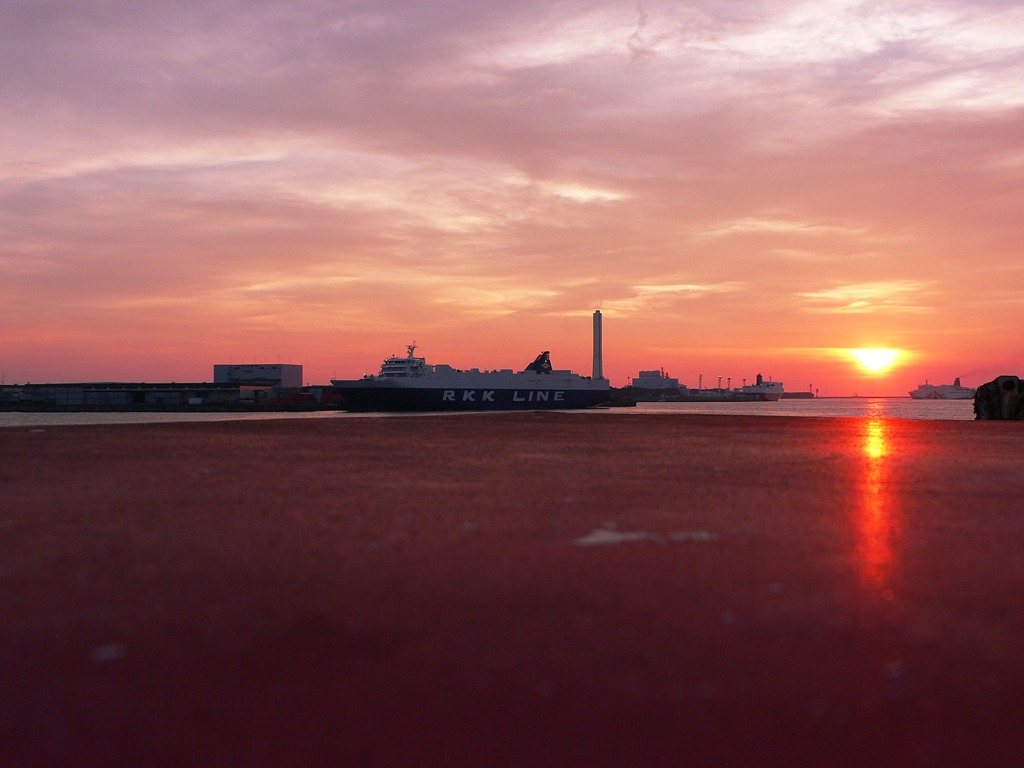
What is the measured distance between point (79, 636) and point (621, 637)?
2895mm

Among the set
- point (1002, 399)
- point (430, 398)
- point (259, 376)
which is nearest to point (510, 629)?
point (1002, 399)

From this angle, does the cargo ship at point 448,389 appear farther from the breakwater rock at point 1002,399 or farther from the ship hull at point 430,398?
the breakwater rock at point 1002,399

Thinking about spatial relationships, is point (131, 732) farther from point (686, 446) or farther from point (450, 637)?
point (686, 446)

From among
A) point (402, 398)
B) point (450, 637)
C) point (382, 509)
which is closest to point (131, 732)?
point (450, 637)

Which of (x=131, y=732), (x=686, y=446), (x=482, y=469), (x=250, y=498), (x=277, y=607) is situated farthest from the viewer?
(x=686, y=446)

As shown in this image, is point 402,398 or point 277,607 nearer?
point 277,607

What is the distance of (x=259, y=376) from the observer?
172 metres

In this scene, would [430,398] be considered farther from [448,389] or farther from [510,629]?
[510,629]

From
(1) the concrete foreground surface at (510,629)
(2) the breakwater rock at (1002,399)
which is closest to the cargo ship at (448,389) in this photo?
(2) the breakwater rock at (1002,399)

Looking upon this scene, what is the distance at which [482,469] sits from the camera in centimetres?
1248

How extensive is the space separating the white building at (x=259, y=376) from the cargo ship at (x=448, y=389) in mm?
90412

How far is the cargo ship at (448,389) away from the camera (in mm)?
80250

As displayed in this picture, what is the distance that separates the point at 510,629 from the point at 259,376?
580 feet

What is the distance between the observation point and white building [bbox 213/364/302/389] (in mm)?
170875
